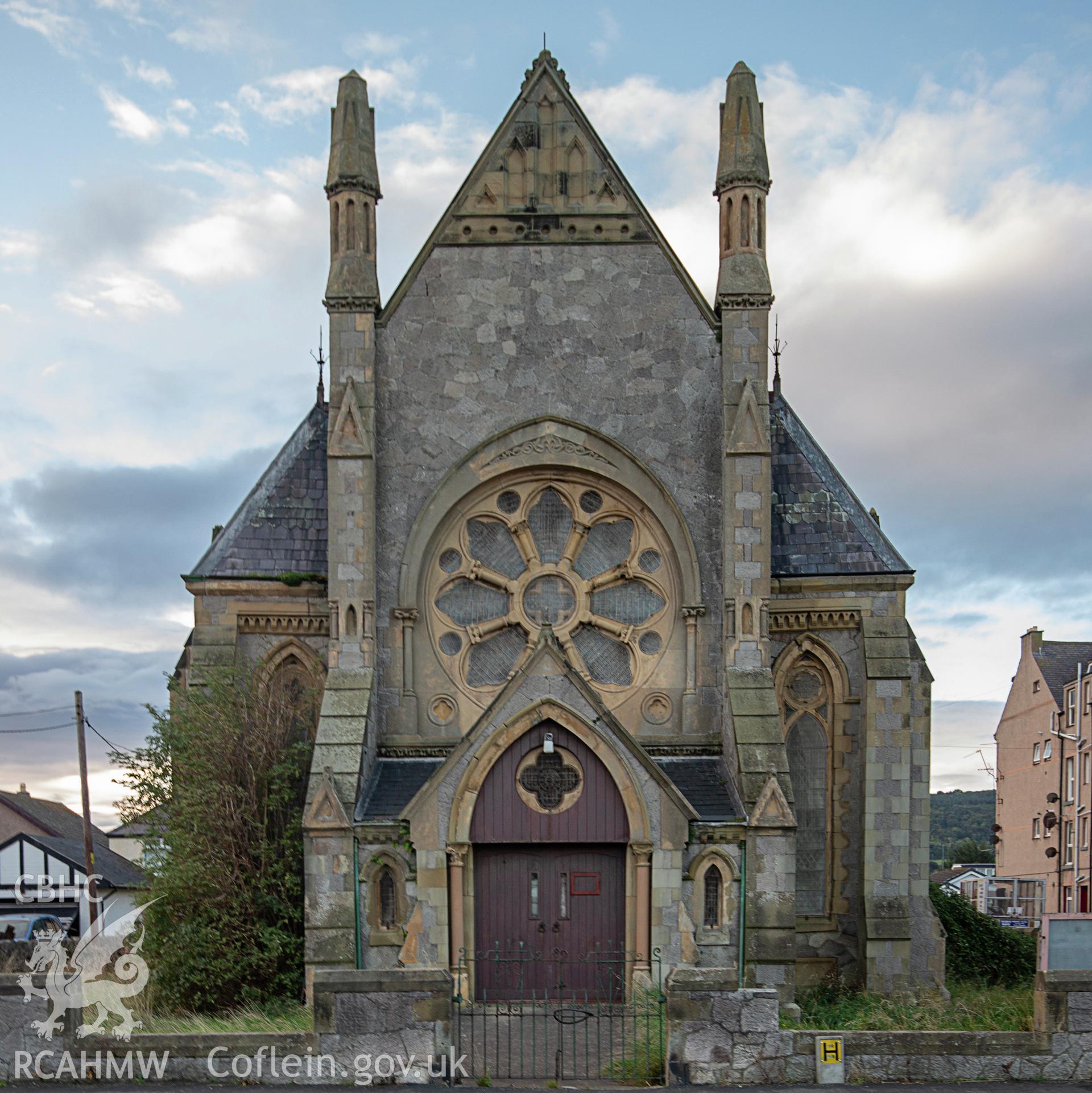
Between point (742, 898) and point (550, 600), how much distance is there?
222 inches

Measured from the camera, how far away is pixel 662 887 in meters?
19.4

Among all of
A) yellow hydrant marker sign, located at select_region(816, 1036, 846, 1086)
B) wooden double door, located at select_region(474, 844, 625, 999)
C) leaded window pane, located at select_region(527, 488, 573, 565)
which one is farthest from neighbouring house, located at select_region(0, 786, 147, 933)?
yellow hydrant marker sign, located at select_region(816, 1036, 846, 1086)

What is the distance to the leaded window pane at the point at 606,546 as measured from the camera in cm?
2277

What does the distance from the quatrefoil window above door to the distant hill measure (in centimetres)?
8785

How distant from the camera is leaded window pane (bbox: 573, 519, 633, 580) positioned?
74.7 ft

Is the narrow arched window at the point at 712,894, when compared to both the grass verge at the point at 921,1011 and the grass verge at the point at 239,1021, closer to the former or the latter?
the grass verge at the point at 921,1011

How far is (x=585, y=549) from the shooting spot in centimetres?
2281

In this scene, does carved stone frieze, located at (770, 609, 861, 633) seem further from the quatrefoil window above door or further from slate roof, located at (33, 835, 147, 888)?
slate roof, located at (33, 835, 147, 888)

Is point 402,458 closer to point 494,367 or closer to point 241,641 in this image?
point 494,367

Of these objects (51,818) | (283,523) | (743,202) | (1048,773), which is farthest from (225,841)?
(51,818)

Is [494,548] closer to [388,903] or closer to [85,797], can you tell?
[388,903]

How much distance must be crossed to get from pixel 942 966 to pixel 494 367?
11708mm

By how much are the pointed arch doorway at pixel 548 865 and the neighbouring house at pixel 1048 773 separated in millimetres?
27638

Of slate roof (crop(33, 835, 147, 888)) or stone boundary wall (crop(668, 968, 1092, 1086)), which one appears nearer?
stone boundary wall (crop(668, 968, 1092, 1086))
